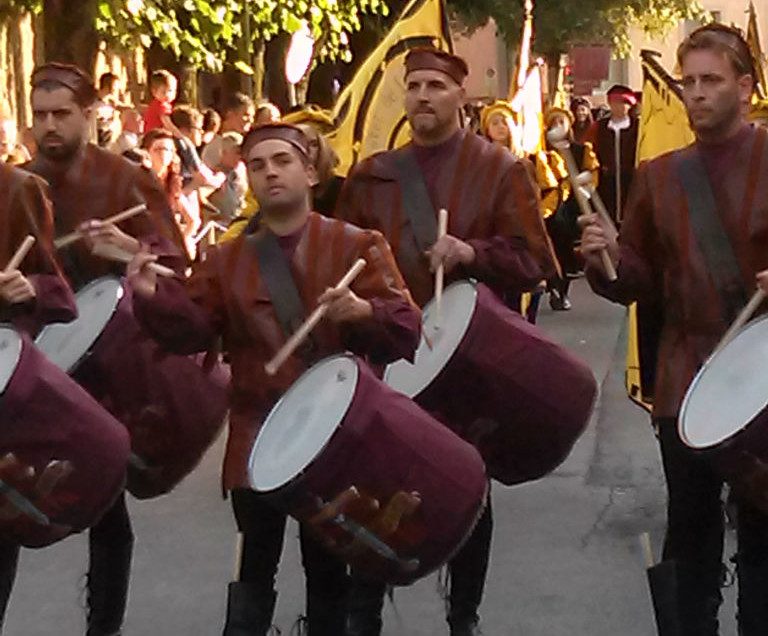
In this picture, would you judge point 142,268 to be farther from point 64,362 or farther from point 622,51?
point 622,51

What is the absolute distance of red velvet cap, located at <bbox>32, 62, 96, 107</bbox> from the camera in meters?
5.30

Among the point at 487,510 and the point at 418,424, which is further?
the point at 487,510

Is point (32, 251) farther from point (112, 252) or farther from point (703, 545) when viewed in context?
point (703, 545)

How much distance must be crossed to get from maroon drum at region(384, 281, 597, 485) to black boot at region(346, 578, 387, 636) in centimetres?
46

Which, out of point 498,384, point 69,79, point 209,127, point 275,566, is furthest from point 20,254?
point 209,127

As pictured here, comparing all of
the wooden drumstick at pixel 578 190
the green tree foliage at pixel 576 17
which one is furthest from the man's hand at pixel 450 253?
the green tree foliage at pixel 576 17

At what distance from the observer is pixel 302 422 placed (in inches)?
170

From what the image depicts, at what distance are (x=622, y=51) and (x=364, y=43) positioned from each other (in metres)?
13.6

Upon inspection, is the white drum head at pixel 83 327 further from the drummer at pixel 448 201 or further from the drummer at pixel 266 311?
the drummer at pixel 448 201

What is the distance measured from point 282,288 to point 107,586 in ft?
3.79

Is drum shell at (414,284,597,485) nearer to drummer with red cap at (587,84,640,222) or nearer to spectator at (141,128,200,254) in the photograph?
spectator at (141,128,200,254)

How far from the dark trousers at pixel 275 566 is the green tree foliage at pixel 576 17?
2695cm

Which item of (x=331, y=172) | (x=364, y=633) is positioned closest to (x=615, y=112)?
(x=331, y=172)

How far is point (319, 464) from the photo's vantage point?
13.6ft
